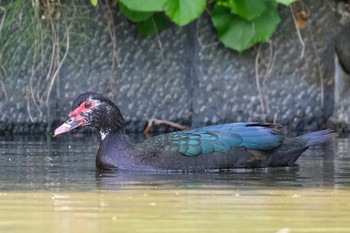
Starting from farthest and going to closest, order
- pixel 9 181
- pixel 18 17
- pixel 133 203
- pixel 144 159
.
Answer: pixel 18 17, pixel 144 159, pixel 9 181, pixel 133 203

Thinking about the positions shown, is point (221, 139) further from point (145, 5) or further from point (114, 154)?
point (145, 5)

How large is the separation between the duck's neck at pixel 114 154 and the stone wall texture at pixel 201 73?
274 cm

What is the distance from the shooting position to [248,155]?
27.0 feet

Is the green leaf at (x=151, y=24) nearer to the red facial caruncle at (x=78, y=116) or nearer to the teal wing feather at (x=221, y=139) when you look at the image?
the red facial caruncle at (x=78, y=116)

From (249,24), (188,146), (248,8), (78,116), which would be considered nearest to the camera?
(188,146)

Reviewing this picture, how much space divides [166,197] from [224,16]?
4866 millimetres

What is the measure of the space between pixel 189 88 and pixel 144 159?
11.1 ft

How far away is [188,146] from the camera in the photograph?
805 cm

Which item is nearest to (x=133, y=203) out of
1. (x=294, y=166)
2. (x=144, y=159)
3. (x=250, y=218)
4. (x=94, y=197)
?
(x=94, y=197)

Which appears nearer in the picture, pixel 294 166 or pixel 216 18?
pixel 294 166

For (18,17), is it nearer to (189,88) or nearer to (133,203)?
(189,88)

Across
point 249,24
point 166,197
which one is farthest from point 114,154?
point 249,24

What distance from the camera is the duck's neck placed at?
26.6 feet

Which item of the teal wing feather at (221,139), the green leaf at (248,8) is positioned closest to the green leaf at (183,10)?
the green leaf at (248,8)
